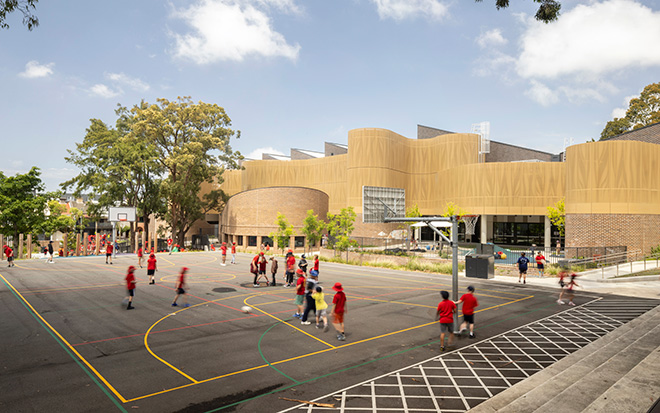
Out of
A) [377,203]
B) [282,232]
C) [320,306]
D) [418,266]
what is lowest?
[418,266]

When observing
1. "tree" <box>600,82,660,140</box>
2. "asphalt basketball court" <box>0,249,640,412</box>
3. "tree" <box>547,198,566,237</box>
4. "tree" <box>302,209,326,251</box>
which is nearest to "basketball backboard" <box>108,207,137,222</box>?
"tree" <box>302,209,326,251</box>

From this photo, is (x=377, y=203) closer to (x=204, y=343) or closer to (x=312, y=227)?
(x=204, y=343)

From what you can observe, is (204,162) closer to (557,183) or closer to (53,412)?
(557,183)

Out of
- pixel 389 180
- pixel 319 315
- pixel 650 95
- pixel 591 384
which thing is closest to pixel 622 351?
pixel 591 384

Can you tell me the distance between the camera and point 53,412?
23.9ft

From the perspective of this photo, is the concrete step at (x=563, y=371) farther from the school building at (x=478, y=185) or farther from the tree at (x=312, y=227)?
the tree at (x=312, y=227)

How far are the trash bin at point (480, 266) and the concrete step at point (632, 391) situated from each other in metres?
16.4

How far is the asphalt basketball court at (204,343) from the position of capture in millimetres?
8125

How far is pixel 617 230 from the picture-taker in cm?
3300

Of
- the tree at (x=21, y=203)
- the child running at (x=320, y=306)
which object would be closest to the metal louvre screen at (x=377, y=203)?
the child running at (x=320, y=306)

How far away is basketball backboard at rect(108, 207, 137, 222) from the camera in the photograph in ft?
159

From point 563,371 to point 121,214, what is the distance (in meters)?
51.6

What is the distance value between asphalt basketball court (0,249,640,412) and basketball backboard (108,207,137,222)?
28934mm

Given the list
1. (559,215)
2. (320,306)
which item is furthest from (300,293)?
(559,215)
